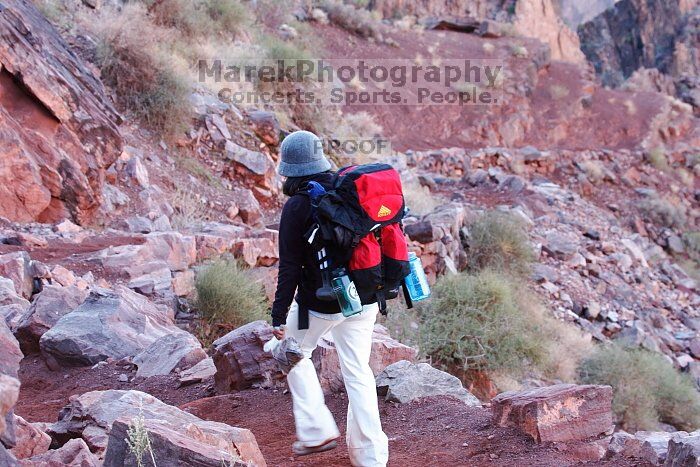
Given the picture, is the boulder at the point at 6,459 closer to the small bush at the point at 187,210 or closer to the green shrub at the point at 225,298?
the green shrub at the point at 225,298

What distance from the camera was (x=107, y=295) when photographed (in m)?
6.51

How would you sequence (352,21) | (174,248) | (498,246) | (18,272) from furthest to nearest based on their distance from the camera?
(352,21) < (498,246) < (174,248) < (18,272)

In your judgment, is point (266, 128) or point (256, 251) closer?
point (256, 251)

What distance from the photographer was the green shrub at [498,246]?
12.7m

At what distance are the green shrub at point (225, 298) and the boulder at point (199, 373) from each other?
1784mm

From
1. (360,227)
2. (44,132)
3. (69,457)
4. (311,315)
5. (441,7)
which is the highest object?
(360,227)

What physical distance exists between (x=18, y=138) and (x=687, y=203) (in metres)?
18.7

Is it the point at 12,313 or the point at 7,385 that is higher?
the point at 7,385

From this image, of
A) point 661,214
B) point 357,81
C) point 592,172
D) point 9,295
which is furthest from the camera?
point 357,81

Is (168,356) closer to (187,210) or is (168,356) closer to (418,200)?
(187,210)

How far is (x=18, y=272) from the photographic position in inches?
272

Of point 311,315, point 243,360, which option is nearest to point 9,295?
point 243,360

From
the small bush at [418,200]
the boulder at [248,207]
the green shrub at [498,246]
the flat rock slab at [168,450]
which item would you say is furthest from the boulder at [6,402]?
the small bush at [418,200]

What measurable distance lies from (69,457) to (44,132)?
272 inches
